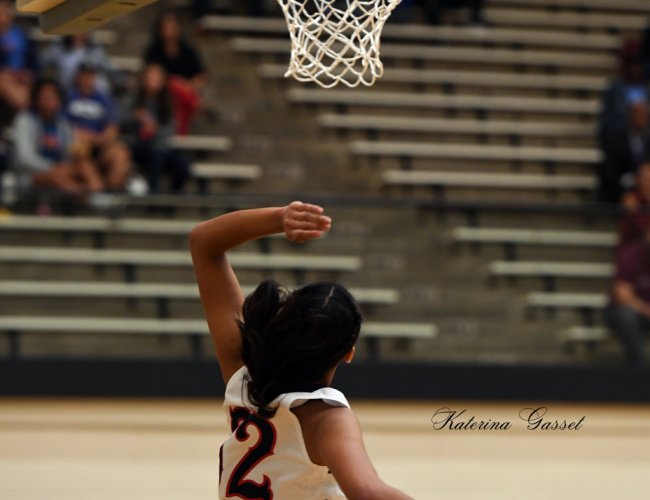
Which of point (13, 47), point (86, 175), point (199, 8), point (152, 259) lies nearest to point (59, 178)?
point (86, 175)

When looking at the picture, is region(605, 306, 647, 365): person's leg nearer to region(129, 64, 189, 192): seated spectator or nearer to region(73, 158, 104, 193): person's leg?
region(129, 64, 189, 192): seated spectator

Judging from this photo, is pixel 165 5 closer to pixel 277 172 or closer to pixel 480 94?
pixel 277 172

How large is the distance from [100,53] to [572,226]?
4.38 metres

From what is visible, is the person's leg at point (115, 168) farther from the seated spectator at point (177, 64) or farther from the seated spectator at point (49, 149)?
the seated spectator at point (177, 64)

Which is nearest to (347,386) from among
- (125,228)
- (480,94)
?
(125,228)

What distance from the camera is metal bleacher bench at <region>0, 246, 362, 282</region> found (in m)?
9.11

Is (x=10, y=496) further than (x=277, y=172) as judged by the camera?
No

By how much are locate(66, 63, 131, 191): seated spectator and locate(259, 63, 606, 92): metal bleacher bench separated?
232 centimetres

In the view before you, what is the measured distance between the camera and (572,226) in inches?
384

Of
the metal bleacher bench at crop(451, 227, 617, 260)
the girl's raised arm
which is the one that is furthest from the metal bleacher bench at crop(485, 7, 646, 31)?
the girl's raised arm

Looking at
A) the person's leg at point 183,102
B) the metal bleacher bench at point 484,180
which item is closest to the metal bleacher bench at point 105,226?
the person's leg at point 183,102

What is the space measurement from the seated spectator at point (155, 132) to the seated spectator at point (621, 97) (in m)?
4.05

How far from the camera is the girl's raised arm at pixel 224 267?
2840mm

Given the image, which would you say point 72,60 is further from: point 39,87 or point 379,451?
point 379,451
